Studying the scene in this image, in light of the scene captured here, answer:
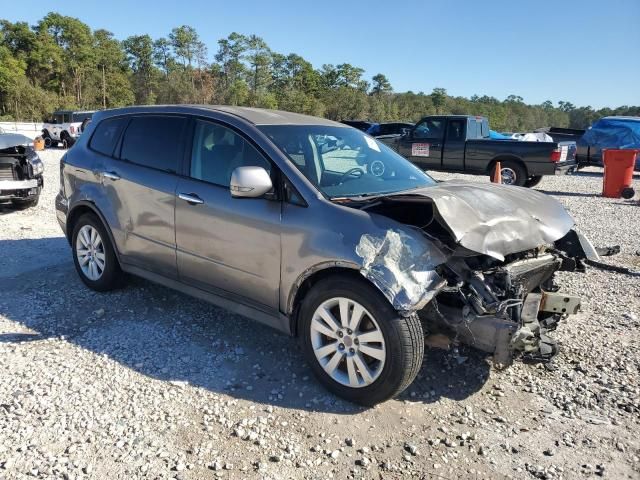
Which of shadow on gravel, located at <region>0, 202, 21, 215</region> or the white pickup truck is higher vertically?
the white pickup truck

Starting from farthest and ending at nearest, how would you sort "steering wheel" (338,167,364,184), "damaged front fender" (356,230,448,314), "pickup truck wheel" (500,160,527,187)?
"pickup truck wheel" (500,160,527,187) < "steering wheel" (338,167,364,184) < "damaged front fender" (356,230,448,314)

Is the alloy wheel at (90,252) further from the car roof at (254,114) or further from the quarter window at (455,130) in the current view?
the quarter window at (455,130)

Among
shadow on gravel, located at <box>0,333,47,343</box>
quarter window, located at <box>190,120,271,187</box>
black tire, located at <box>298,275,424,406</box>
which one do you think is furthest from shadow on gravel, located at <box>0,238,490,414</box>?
quarter window, located at <box>190,120,271,187</box>

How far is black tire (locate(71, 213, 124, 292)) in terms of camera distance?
4.85 m

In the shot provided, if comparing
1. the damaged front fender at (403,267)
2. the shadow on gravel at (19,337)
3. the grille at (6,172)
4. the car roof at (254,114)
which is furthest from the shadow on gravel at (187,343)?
the grille at (6,172)

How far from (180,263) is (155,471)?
182 centimetres

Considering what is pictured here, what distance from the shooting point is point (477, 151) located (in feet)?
45.0

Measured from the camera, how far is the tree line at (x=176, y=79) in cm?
5859

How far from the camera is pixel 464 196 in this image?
3.55 m

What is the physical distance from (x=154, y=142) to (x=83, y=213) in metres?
1.22

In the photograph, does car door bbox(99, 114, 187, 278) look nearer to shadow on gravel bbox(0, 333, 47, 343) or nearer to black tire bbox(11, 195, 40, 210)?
shadow on gravel bbox(0, 333, 47, 343)

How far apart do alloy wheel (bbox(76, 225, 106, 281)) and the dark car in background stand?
1075 centimetres

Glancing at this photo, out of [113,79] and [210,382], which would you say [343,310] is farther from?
[113,79]

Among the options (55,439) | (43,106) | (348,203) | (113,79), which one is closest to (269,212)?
(348,203)
